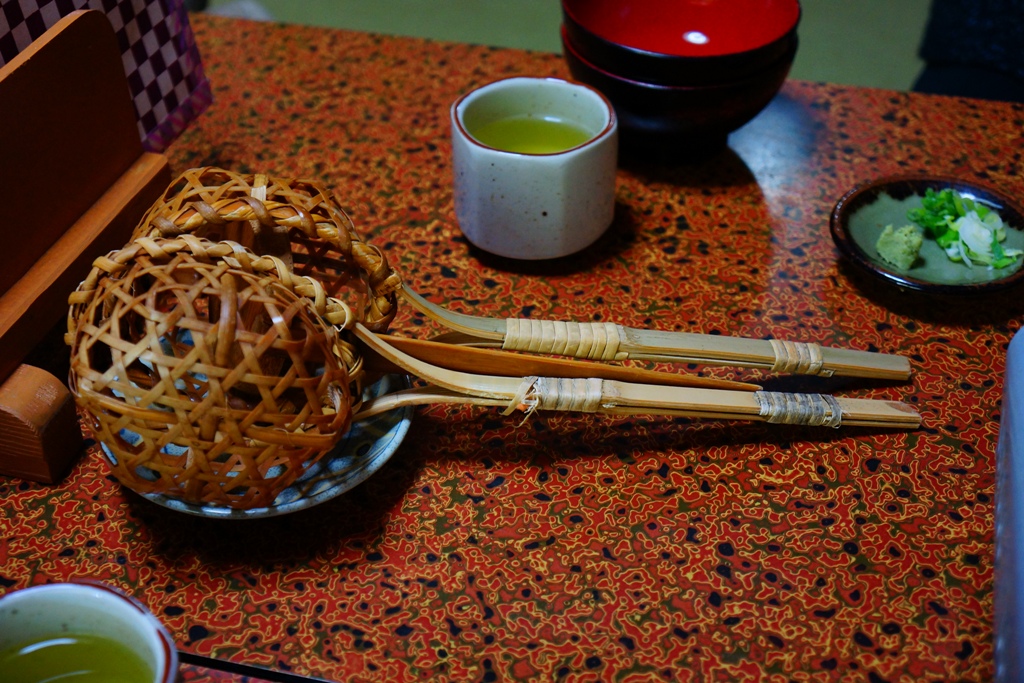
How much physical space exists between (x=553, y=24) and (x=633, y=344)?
200cm

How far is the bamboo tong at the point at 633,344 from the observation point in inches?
34.0

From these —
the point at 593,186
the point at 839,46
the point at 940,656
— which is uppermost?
the point at 593,186

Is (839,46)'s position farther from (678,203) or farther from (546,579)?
(546,579)

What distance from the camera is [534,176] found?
3.11 feet

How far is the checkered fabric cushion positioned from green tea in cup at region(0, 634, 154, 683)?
26.8 inches

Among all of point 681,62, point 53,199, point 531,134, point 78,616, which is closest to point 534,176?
point 531,134

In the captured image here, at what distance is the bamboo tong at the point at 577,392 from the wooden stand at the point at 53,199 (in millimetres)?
304

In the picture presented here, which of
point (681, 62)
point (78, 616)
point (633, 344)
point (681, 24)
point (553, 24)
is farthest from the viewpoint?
point (553, 24)

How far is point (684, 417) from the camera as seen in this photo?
34.8 inches

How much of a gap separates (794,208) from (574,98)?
13.6 inches

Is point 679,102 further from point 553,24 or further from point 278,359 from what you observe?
point 553,24

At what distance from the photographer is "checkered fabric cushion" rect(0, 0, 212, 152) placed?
1.05 metres

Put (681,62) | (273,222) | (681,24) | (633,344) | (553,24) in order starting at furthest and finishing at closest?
(553,24), (681,24), (681,62), (633,344), (273,222)

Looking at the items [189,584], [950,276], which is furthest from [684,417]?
[189,584]
